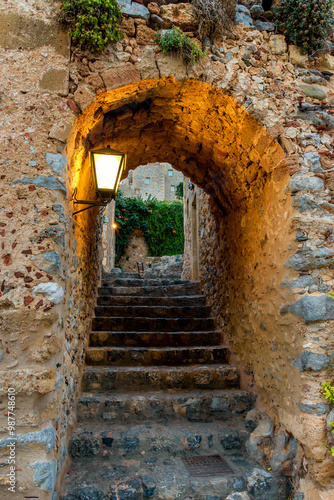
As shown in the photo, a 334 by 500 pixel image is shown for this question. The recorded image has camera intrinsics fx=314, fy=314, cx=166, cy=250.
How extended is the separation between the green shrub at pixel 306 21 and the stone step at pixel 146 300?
3.34m

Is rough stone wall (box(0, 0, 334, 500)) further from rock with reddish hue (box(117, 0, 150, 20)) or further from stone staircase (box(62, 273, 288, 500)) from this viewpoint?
stone staircase (box(62, 273, 288, 500))

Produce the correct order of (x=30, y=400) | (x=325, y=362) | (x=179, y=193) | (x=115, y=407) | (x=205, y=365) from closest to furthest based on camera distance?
(x=30, y=400)
(x=325, y=362)
(x=115, y=407)
(x=205, y=365)
(x=179, y=193)

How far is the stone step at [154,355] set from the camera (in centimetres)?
337

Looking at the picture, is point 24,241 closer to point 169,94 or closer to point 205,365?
point 169,94

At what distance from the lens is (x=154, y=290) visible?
16.5 ft

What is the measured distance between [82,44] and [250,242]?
2.15 meters

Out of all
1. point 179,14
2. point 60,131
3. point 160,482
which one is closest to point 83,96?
point 60,131

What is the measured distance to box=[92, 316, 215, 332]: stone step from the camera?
394cm

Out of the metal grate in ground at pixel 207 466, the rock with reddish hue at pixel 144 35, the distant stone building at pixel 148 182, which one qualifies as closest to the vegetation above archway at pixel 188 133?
the rock with reddish hue at pixel 144 35

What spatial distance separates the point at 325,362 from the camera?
6.82 feet

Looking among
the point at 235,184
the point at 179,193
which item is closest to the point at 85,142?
the point at 235,184

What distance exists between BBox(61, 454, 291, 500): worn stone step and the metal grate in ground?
4 centimetres

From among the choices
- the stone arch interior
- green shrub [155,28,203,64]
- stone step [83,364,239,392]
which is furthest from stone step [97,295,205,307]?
the stone arch interior

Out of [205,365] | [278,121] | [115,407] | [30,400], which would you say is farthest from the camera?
[205,365]
